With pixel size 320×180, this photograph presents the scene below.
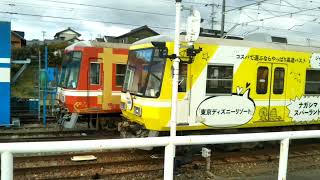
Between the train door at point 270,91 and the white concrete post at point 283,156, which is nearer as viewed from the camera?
the white concrete post at point 283,156

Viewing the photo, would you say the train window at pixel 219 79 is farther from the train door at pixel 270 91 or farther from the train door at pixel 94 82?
the train door at pixel 94 82

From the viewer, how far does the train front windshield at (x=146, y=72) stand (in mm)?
9227

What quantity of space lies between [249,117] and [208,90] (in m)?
1.48

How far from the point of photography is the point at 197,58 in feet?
30.8

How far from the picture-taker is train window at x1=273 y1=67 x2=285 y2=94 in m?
10.5

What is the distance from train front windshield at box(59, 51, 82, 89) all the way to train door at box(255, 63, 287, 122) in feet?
19.9

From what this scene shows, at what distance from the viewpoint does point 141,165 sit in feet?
30.3

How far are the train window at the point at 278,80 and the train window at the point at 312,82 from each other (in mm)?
1083

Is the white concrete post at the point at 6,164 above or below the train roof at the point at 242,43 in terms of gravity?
below

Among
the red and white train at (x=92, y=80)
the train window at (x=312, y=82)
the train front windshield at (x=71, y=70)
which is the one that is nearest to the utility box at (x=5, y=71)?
the train front windshield at (x=71, y=70)

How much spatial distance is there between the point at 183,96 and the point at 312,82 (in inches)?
174

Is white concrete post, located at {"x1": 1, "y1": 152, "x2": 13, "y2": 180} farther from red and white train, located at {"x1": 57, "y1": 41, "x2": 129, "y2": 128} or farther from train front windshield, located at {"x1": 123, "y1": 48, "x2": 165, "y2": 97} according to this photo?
red and white train, located at {"x1": 57, "y1": 41, "x2": 129, "y2": 128}

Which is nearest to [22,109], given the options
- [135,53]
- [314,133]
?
[135,53]

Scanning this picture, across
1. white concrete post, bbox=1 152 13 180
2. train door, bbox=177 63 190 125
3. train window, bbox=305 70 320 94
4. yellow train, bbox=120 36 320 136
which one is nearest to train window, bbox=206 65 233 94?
yellow train, bbox=120 36 320 136
